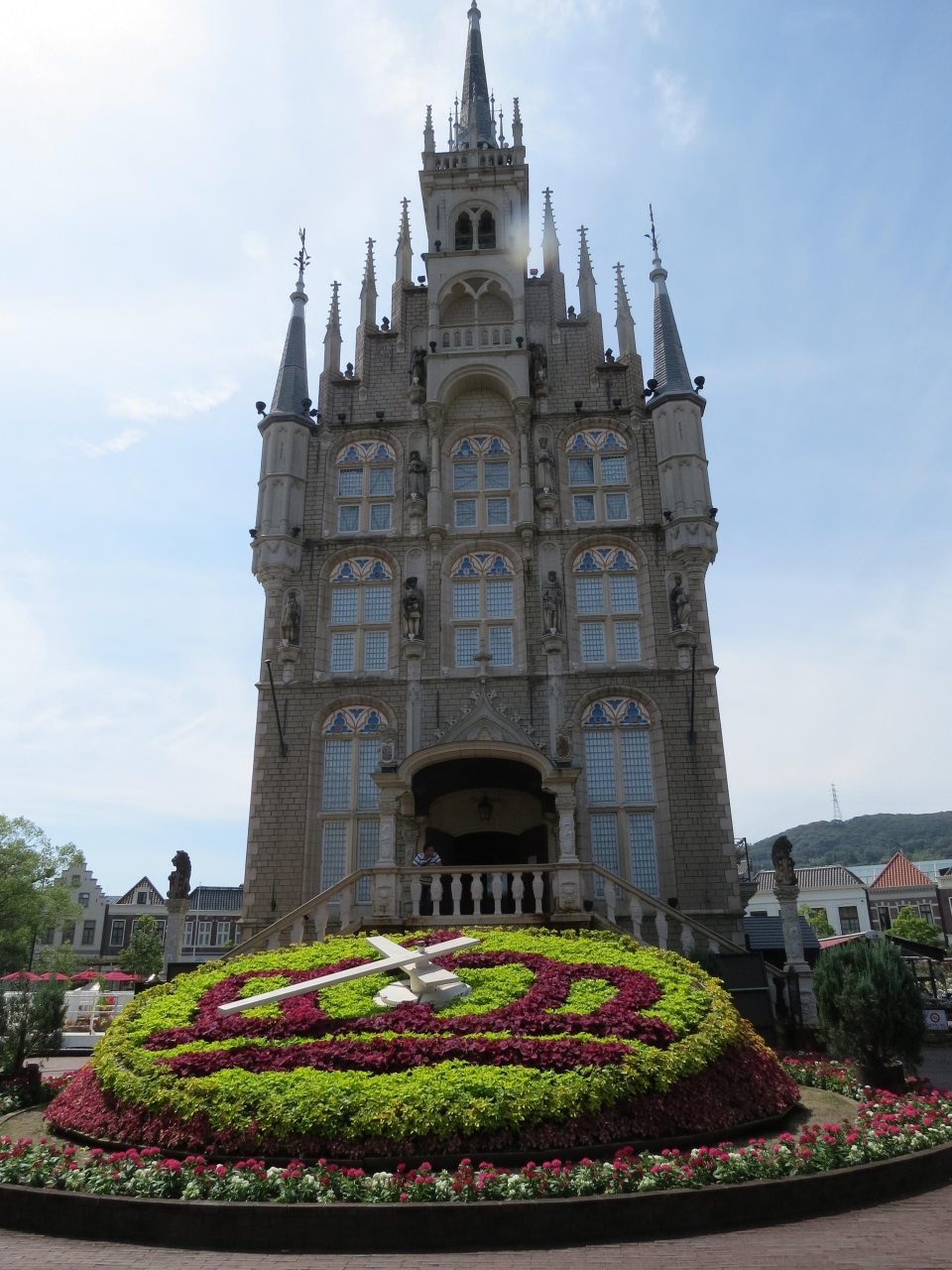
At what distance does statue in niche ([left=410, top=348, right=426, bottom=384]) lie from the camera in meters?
30.1

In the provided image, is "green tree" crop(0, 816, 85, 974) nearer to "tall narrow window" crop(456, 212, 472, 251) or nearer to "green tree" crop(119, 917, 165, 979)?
"green tree" crop(119, 917, 165, 979)

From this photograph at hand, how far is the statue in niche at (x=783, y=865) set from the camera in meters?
20.1

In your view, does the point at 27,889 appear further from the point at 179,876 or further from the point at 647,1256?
the point at 647,1256

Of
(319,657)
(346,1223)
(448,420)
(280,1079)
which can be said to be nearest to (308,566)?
(319,657)

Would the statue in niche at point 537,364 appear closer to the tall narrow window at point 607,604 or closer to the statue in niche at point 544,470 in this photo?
the statue in niche at point 544,470

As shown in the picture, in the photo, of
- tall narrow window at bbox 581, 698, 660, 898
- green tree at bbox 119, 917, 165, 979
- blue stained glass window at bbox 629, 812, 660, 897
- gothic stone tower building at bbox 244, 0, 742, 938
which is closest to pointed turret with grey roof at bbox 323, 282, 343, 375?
gothic stone tower building at bbox 244, 0, 742, 938

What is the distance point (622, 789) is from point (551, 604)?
216 inches

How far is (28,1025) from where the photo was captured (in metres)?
14.5

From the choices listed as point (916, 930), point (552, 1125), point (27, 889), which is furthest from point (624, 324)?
point (916, 930)

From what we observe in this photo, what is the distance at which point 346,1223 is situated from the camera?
7.55 meters

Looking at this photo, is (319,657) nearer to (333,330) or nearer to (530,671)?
(530,671)

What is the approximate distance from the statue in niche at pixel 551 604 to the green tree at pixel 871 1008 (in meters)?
14.2

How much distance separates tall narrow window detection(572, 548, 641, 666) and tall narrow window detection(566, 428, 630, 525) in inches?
50.7

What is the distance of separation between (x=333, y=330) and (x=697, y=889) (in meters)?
21.2
